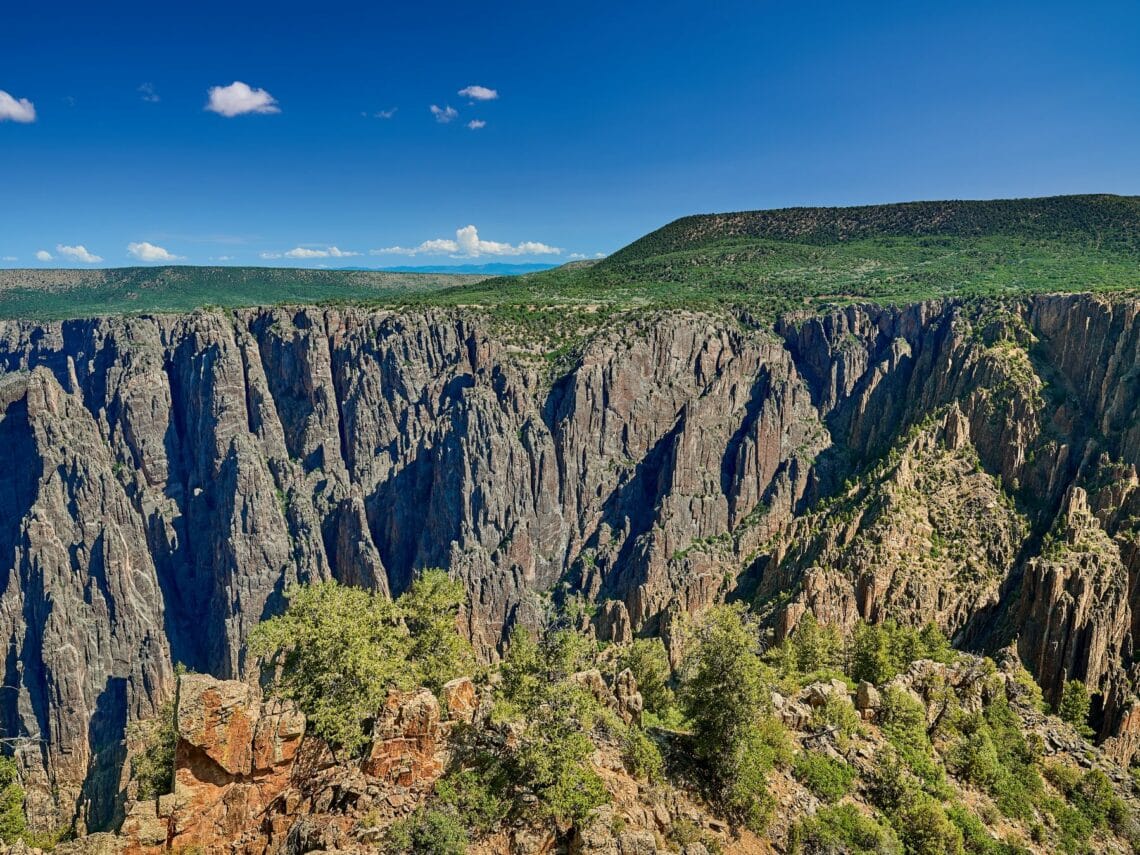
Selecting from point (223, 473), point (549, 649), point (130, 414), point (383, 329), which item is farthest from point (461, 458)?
point (549, 649)

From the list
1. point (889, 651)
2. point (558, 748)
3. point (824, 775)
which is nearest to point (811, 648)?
point (889, 651)

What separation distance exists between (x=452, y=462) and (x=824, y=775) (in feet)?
266

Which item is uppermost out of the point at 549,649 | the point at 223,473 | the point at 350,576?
the point at 549,649

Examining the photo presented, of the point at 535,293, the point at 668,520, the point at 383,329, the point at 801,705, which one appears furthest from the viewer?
the point at 535,293

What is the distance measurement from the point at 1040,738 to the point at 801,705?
52.6ft

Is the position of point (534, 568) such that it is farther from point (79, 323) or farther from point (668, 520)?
point (79, 323)

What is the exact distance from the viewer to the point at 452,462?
339 feet

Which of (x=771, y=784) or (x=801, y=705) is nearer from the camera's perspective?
(x=771, y=784)

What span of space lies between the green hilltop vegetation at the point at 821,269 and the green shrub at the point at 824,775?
9108 centimetres

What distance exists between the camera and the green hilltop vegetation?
120 meters

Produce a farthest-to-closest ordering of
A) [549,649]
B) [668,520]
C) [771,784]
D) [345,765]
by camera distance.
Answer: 1. [668,520]
2. [549,649]
3. [771,784]
4. [345,765]

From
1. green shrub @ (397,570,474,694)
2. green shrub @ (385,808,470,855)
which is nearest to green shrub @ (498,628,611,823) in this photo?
green shrub @ (385,808,470,855)

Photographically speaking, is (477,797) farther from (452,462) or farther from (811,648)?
(452,462)

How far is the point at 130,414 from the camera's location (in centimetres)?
10331
